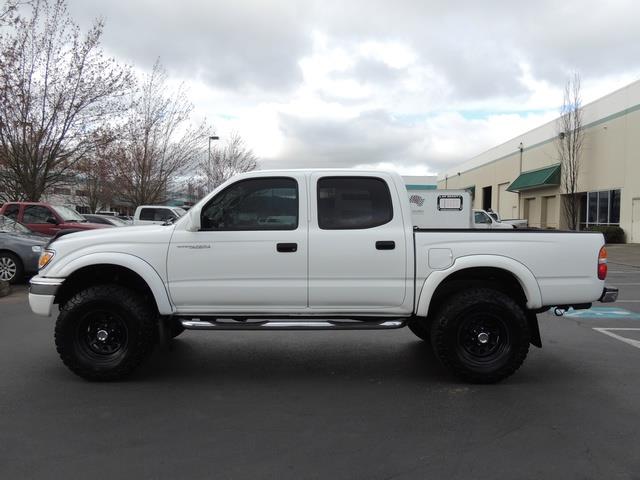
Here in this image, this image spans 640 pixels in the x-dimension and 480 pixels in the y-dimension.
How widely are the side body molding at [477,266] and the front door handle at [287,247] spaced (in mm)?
1248

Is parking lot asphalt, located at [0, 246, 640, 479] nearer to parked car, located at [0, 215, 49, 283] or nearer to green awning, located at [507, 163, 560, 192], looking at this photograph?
parked car, located at [0, 215, 49, 283]

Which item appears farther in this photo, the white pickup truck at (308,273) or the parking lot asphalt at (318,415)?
the white pickup truck at (308,273)

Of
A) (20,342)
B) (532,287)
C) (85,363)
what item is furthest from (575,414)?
(20,342)

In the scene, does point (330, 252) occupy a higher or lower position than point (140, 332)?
higher

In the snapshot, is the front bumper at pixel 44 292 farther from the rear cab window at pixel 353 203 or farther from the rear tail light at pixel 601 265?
the rear tail light at pixel 601 265

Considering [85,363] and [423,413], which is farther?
[85,363]

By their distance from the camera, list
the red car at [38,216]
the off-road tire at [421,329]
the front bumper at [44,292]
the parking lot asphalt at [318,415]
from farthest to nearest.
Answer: the red car at [38,216] → the off-road tire at [421,329] → the front bumper at [44,292] → the parking lot asphalt at [318,415]

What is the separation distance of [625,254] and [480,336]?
1974cm

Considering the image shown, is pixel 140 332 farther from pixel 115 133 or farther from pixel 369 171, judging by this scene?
pixel 115 133

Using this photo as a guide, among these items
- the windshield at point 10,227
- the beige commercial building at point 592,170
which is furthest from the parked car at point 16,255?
the beige commercial building at point 592,170

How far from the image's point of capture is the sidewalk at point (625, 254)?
1911 centimetres

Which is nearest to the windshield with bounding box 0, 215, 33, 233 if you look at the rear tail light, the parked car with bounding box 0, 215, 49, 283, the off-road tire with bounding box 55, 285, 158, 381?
the parked car with bounding box 0, 215, 49, 283

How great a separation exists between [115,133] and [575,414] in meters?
18.0

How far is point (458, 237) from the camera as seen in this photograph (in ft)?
17.0
